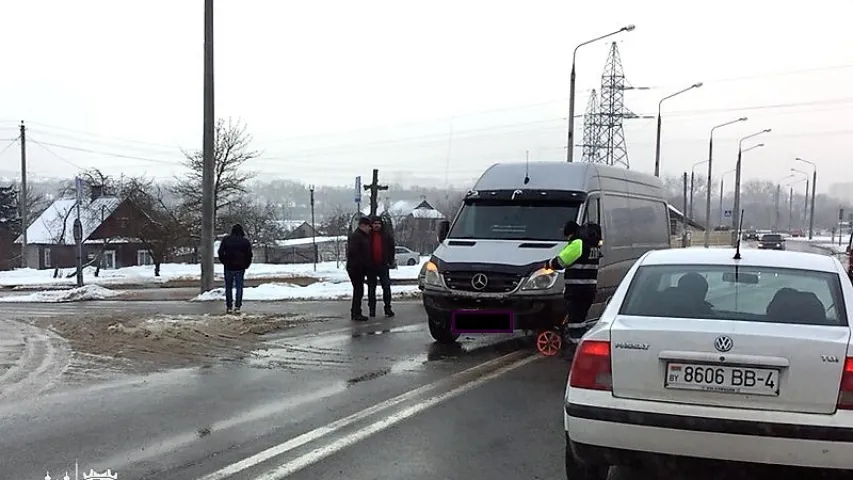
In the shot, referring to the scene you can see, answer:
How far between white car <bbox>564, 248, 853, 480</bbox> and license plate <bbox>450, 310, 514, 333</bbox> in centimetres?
503

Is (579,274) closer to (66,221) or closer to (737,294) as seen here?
(737,294)

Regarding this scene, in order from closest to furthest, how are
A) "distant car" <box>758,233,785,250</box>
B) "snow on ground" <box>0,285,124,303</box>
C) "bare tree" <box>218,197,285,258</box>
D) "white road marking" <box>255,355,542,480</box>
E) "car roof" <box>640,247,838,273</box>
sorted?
"white road marking" <box>255,355,542,480</box>, "car roof" <box>640,247,838,273</box>, "snow on ground" <box>0,285,124,303</box>, "bare tree" <box>218,197,285,258</box>, "distant car" <box>758,233,785,250</box>

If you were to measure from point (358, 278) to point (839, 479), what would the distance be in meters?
9.93

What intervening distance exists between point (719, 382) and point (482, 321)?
19.5 ft

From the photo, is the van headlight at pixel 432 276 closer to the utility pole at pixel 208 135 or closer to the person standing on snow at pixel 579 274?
the person standing on snow at pixel 579 274

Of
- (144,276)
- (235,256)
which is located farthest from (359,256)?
(144,276)

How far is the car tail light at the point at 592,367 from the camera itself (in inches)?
175

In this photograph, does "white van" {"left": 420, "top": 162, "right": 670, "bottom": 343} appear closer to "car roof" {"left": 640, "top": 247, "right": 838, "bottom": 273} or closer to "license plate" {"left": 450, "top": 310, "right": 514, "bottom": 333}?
"license plate" {"left": 450, "top": 310, "right": 514, "bottom": 333}

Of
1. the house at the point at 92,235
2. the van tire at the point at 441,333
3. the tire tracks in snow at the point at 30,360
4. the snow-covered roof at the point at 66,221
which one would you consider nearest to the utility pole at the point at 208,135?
the tire tracks in snow at the point at 30,360

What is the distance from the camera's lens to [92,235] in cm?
5788

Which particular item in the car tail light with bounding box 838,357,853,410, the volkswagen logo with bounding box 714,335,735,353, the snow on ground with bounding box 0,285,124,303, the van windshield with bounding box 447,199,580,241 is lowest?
the snow on ground with bounding box 0,285,124,303

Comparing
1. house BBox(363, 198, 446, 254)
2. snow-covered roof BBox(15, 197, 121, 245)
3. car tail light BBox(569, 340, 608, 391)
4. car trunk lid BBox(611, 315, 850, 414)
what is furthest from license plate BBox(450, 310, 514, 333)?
house BBox(363, 198, 446, 254)

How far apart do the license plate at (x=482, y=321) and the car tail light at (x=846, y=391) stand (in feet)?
19.4

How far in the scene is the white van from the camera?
998 cm
